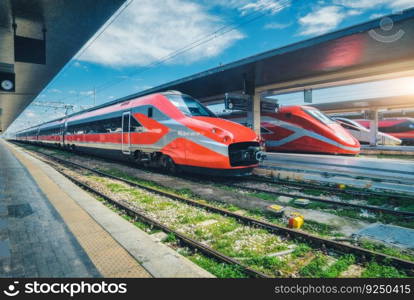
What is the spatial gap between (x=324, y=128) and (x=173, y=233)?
13315mm

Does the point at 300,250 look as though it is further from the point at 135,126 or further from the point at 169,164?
the point at 135,126

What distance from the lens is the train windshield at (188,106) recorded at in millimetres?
8398

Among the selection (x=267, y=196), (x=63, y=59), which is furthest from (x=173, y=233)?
(x=63, y=59)

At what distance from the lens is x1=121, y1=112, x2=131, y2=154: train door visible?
35.6ft

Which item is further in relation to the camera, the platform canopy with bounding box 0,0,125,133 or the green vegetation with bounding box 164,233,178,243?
the platform canopy with bounding box 0,0,125,133

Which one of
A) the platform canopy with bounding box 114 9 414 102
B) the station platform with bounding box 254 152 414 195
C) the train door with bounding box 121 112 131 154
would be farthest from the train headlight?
the station platform with bounding box 254 152 414 195

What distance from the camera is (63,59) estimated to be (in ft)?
34.4

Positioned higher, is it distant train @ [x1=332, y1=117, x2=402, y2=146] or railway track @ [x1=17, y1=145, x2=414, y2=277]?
distant train @ [x1=332, y1=117, x2=402, y2=146]

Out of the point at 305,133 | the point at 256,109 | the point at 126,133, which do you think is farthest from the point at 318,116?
the point at 126,133

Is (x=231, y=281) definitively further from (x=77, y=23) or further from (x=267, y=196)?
(x=77, y=23)

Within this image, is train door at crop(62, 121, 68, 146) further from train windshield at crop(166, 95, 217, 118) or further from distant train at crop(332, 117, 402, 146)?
distant train at crop(332, 117, 402, 146)

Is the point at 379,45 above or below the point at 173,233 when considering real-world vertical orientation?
above

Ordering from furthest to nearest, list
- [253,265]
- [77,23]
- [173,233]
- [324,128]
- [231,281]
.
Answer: [324,128], [77,23], [173,233], [253,265], [231,281]

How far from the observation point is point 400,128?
30.6 meters
